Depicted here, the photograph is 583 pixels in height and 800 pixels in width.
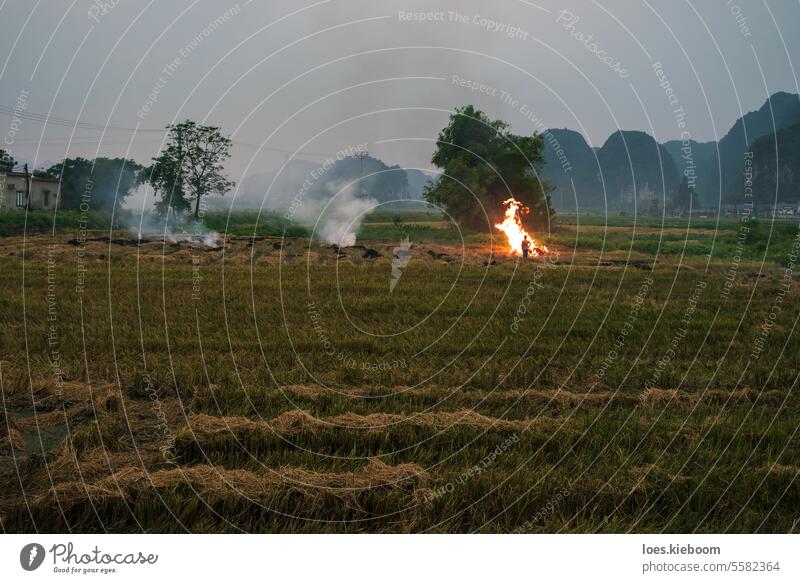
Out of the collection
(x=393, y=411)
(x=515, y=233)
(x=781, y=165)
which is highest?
(x=781, y=165)

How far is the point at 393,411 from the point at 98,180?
52.8 m

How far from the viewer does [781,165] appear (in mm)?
127500

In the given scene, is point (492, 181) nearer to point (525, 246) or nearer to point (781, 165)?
point (525, 246)

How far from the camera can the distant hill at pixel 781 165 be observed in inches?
4734

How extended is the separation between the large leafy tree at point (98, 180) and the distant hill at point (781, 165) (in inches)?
4219

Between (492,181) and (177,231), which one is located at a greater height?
(492,181)

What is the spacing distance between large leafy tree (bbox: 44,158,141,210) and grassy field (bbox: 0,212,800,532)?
35.7 metres

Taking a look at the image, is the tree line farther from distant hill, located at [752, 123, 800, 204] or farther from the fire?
distant hill, located at [752, 123, 800, 204]

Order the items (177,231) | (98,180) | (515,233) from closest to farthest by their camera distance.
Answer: (515,233) < (177,231) < (98,180)

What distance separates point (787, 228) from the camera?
2188 inches

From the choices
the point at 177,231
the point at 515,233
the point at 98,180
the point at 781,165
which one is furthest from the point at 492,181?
the point at 781,165

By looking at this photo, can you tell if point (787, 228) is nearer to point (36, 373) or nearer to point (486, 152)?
point (486, 152)

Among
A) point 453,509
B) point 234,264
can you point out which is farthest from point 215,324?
point 234,264

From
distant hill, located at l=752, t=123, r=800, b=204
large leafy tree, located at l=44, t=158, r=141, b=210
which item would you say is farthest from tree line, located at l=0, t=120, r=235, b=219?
distant hill, located at l=752, t=123, r=800, b=204
